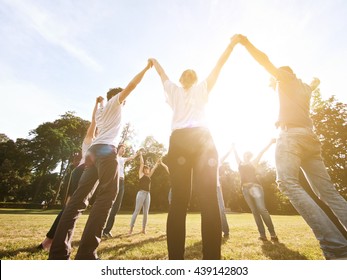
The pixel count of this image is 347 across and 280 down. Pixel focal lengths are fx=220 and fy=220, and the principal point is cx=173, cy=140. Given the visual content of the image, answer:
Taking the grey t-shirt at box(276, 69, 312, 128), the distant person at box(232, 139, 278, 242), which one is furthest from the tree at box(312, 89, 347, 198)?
the grey t-shirt at box(276, 69, 312, 128)

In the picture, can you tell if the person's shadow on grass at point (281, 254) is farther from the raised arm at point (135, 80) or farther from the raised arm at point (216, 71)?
the raised arm at point (135, 80)

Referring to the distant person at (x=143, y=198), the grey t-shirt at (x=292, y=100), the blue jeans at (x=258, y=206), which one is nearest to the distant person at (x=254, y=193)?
the blue jeans at (x=258, y=206)

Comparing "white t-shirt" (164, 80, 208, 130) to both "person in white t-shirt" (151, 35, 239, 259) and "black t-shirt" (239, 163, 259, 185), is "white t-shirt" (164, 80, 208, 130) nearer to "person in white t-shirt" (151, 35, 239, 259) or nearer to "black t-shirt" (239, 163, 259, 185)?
"person in white t-shirt" (151, 35, 239, 259)

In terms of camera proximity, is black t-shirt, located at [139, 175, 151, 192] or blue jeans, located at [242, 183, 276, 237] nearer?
blue jeans, located at [242, 183, 276, 237]

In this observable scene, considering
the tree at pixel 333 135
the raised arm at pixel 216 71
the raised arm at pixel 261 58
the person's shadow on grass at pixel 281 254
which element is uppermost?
the tree at pixel 333 135

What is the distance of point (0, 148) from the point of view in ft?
190

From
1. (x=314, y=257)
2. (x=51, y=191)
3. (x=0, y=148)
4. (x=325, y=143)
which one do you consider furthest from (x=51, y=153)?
(x=314, y=257)

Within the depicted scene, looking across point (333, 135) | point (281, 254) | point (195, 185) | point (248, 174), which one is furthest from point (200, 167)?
point (333, 135)

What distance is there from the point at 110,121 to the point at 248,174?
5.39 m

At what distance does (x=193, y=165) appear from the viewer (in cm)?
269

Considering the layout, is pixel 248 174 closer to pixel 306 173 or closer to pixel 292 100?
pixel 306 173

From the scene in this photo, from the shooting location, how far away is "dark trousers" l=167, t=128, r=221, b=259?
2.34 m

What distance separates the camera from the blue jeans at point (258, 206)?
6.59 meters
